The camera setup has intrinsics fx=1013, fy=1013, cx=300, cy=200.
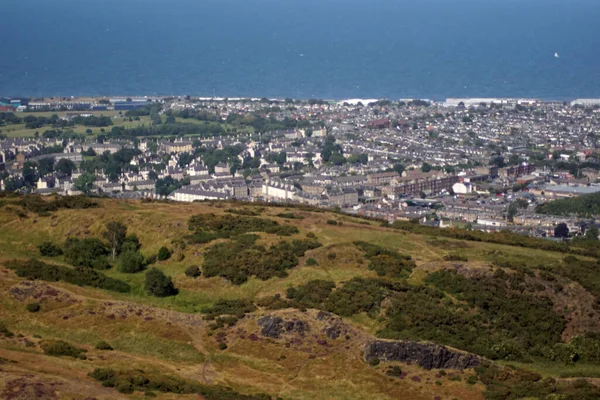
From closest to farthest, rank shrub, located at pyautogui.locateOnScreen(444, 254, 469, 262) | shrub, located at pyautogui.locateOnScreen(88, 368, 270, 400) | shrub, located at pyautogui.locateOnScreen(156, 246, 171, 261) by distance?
shrub, located at pyautogui.locateOnScreen(88, 368, 270, 400), shrub, located at pyautogui.locateOnScreen(444, 254, 469, 262), shrub, located at pyautogui.locateOnScreen(156, 246, 171, 261)

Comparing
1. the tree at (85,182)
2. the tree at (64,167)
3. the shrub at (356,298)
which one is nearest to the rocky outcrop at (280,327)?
the shrub at (356,298)

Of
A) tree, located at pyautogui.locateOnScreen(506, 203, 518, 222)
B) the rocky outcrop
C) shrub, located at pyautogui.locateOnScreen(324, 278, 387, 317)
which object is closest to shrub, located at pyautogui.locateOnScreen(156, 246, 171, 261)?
shrub, located at pyautogui.locateOnScreen(324, 278, 387, 317)

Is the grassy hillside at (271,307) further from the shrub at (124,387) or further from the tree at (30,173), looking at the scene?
the tree at (30,173)

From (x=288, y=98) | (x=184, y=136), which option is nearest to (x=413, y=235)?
(x=184, y=136)

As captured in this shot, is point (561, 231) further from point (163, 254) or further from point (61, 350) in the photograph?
point (61, 350)

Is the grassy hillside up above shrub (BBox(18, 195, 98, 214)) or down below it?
below

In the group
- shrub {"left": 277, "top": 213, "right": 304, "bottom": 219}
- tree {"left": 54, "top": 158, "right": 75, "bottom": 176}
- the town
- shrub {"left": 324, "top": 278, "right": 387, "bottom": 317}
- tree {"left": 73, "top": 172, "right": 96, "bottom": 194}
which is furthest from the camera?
tree {"left": 54, "top": 158, "right": 75, "bottom": 176}

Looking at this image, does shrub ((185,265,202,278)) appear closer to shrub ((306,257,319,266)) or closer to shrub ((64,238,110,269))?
shrub ((64,238,110,269))
